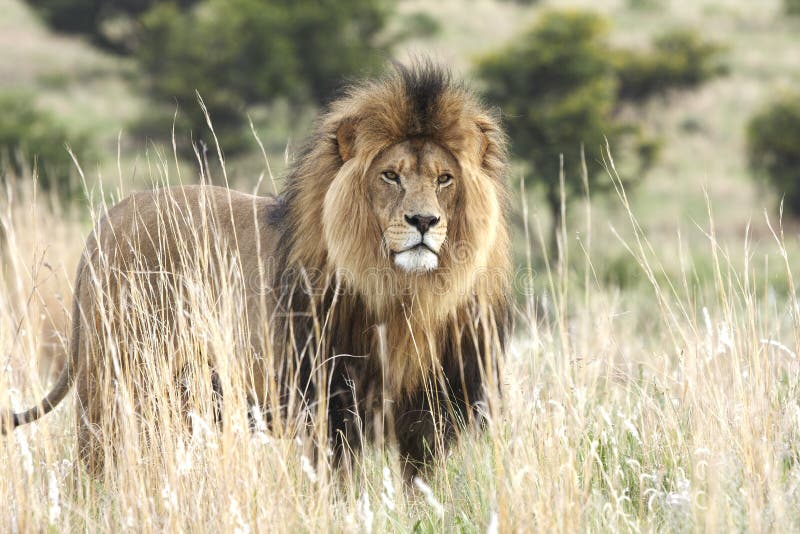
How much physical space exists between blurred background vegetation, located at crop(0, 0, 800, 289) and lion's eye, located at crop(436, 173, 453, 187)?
10.5m

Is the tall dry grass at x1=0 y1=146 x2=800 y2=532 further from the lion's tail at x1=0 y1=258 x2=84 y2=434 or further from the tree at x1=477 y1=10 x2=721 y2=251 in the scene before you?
the tree at x1=477 y1=10 x2=721 y2=251

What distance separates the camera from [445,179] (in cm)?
414

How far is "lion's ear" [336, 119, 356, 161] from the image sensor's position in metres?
4.22

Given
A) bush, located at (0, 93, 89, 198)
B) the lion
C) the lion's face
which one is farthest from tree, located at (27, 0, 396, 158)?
the lion's face

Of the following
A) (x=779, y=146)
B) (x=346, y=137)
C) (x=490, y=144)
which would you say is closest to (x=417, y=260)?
(x=346, y=137)

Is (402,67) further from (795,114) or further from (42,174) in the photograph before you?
(795,114)

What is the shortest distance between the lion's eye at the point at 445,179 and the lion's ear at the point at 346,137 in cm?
38

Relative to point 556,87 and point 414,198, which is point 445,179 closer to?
point 414,198

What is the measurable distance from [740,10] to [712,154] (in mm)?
18055

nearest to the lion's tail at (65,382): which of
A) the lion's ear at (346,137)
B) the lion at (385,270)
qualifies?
the lion at (385,270)

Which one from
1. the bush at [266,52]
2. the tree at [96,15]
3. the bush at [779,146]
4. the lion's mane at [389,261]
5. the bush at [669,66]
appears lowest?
the bush at [779,146]

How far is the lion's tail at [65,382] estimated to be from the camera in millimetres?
4055

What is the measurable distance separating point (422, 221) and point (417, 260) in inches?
5.7

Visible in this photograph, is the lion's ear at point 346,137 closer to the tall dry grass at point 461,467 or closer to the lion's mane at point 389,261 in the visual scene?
the lion's mane at point 389,261
